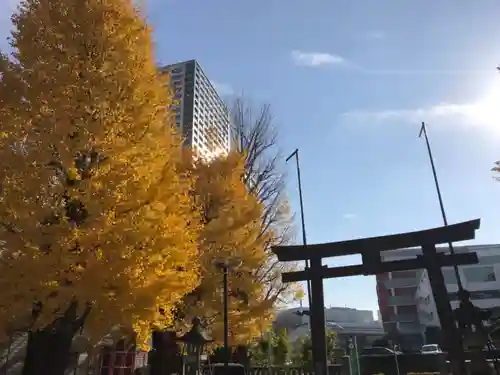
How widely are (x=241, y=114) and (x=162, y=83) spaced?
32.0ft

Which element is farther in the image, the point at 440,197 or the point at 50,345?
the point at 440,197

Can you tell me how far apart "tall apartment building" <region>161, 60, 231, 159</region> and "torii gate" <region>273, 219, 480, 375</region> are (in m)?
4.79

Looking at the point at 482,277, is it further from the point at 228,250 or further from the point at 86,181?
the point at 86,181

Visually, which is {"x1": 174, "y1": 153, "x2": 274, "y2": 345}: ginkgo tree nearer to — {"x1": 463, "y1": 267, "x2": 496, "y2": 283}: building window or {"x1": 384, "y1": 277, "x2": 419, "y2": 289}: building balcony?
{"x1": 463, "y1": 267, "x2": 496, "y2": 283}: building window

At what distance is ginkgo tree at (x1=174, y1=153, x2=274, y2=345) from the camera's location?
11.0 metres

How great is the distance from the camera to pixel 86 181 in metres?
6.92

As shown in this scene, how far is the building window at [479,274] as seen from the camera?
4631cm

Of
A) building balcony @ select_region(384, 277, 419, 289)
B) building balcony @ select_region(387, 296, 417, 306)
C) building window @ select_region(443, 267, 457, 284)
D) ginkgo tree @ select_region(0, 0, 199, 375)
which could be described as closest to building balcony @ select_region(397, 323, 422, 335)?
building balcony @ select_region(387, 296, 417, 306)

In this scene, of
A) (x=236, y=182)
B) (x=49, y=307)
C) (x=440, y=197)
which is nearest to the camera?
(x=49, y=307)

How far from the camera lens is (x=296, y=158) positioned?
21.8m

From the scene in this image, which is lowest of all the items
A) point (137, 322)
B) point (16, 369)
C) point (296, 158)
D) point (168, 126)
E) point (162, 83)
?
point (16, 369)

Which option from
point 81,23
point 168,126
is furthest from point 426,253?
point 81,23

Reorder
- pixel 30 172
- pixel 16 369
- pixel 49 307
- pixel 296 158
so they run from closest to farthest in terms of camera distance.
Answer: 1. pixel 49 307
2. pixel 30 172
3. pixel 16 369
4. pixel 296 158

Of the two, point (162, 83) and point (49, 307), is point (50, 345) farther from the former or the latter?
point (162, 83)
